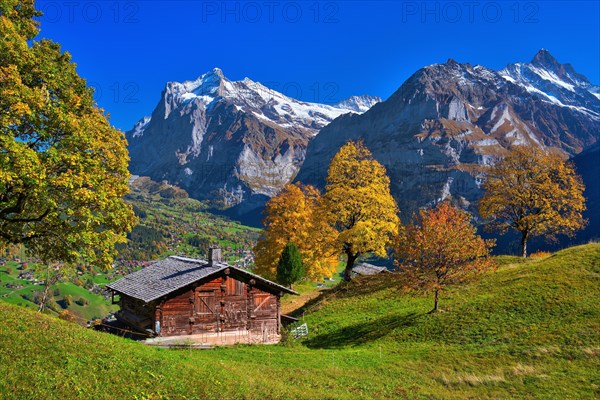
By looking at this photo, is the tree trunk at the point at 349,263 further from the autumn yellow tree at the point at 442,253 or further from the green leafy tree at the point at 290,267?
the autumn yellow tree at the point at 442,253

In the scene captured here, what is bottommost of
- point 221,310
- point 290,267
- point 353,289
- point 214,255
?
point 221,310

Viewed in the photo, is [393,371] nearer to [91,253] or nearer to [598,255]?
[91,253]

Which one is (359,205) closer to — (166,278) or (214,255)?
(214,255)

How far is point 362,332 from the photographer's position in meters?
33.6

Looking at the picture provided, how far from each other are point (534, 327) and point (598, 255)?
1538cm

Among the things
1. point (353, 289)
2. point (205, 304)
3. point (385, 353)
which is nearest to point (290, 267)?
point (353, 289)

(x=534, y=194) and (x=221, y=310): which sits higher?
(x=534, y=194)

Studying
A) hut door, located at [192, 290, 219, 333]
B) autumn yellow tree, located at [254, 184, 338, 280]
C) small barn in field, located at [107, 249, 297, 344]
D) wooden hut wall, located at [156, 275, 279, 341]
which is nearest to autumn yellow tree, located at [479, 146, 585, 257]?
autumn yellow tree, located at [254, 184, 338, 280]

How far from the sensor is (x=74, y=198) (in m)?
19.0

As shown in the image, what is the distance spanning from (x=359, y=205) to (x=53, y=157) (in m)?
30.6

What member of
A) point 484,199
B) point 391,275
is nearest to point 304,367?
point 391,275

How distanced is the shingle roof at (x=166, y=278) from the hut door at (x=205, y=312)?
76.9 inches

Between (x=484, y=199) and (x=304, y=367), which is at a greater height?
(x=484, y=199)

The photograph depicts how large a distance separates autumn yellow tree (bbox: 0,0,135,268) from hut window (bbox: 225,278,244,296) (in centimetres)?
1568
